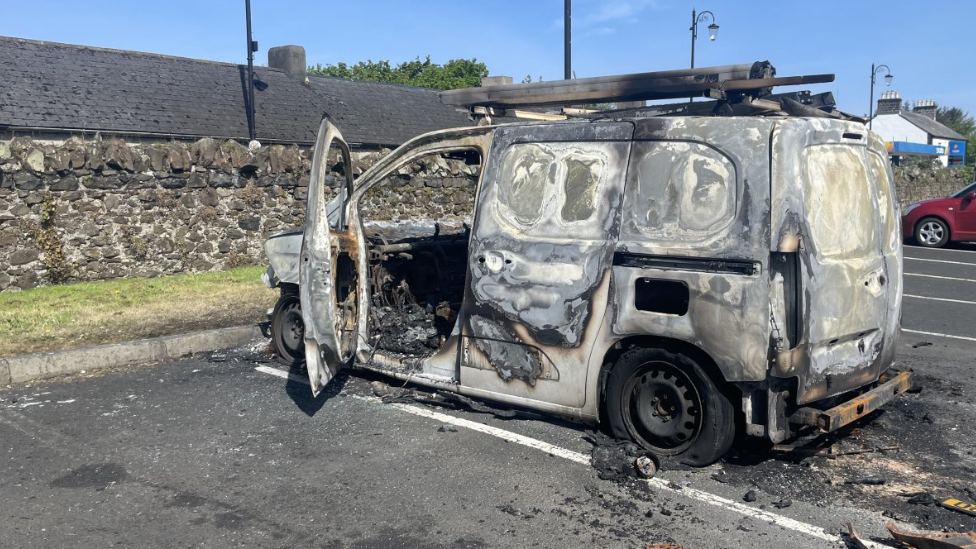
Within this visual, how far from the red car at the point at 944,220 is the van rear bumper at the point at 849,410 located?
13.9 metres

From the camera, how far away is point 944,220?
56.5ft

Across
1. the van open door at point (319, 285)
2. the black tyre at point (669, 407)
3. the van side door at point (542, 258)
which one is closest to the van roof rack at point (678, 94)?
the van side door at point (542, 258)

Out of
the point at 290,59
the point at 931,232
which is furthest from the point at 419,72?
Answer: the point at 931,232

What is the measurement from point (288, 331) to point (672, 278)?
392 centimetres

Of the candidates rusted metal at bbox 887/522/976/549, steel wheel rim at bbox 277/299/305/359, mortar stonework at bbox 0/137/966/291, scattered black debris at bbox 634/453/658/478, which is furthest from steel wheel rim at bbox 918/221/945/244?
rusted metal at bbox 887/522/976/549

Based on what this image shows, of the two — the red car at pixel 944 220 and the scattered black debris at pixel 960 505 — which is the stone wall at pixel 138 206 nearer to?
the scattered black debris at pixel 960 505

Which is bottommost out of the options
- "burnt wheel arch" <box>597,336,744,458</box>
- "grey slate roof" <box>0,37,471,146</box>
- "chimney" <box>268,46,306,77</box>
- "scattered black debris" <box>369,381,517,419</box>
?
"scattered black debris" <box>369,381,517,419</box>

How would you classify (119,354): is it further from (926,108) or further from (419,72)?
(926,108)

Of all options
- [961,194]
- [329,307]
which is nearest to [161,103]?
[329,307]

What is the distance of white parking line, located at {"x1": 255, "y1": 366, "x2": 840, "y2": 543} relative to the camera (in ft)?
13.0

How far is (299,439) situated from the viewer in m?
5.27

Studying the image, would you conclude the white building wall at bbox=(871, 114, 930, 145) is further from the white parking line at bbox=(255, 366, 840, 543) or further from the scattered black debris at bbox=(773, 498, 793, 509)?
the scattered black debris at bbox=(773, 498, 793, 509)

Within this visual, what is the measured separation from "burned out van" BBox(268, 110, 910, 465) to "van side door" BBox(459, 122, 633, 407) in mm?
10

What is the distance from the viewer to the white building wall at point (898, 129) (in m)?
65.5
